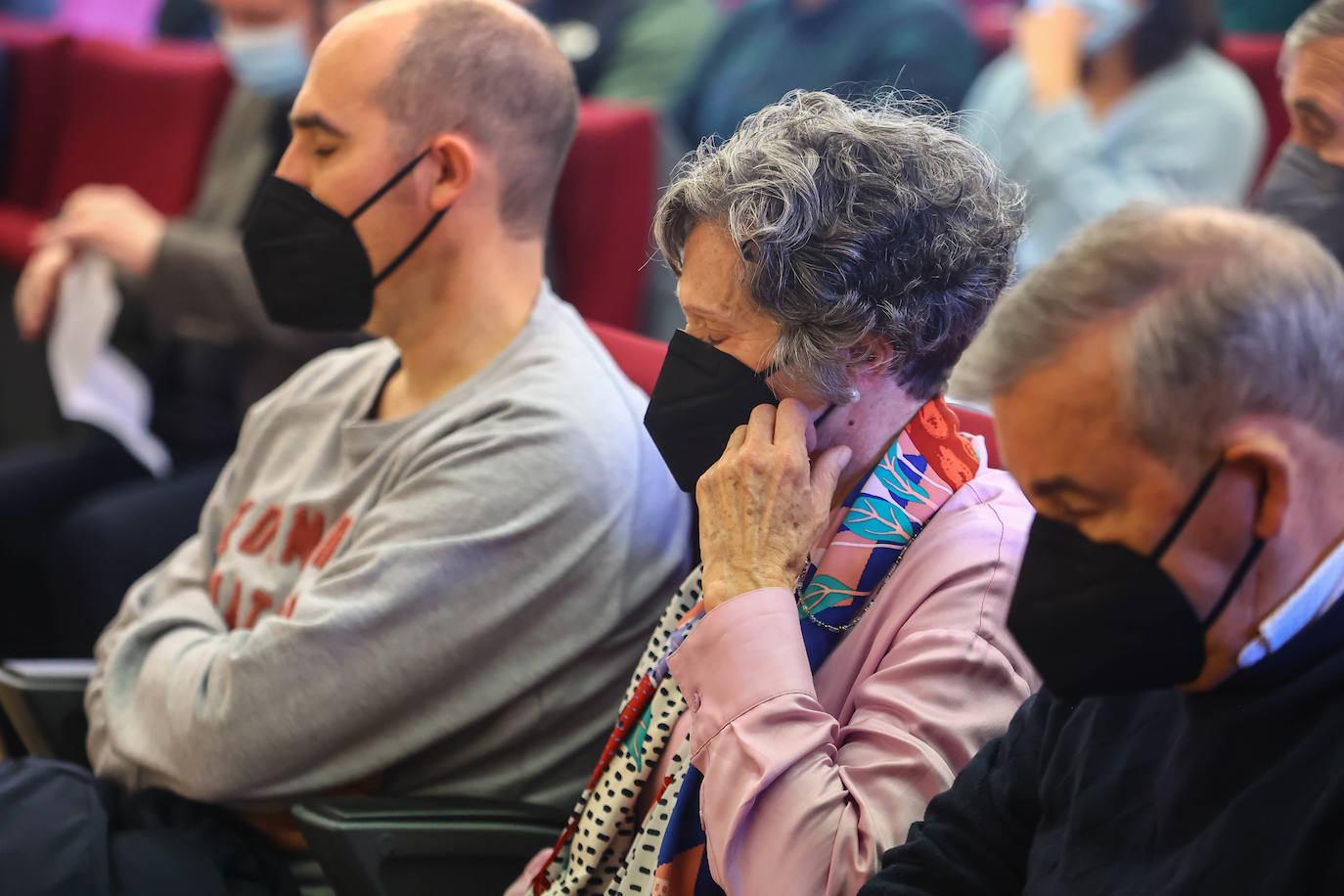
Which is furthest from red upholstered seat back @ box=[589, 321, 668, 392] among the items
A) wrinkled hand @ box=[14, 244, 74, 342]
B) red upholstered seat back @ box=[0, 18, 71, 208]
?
red upholstered seat back @ box=[0, 18, 71, 208]

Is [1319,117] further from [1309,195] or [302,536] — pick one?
[302,536]

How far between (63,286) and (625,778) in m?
2.04

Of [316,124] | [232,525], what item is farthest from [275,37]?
[232,525]

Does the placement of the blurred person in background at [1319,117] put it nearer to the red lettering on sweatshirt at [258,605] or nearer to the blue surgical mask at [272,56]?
the red lettering on sweatshirt at [258,605]

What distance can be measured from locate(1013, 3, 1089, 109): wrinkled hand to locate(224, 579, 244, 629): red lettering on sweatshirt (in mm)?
2067

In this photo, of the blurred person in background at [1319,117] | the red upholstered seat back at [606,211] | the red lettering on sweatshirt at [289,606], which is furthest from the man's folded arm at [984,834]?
the red upholstered seat back at [606,211]

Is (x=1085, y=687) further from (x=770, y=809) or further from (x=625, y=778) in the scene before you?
(x=625, y=778)

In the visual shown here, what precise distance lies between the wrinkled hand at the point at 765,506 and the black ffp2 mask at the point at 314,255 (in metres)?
0.62

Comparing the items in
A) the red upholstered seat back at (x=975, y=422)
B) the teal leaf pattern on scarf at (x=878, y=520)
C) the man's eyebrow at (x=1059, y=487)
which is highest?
the man's eyebrow at (x=1059, y=487)

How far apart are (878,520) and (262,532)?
879 millimetres

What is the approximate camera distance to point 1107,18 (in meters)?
2.85

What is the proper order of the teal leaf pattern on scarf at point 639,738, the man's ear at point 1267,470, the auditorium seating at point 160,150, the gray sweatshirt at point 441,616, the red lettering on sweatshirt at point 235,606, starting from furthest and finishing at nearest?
the auditorium seating at point 160,150, the red lettering on sweatshirt at point 235,606, the gray sweatshirt at point 441,616, the teal leaf pattern on scarf at point 639,738, the man's ear at point 1267,470

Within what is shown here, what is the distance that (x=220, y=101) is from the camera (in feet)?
11.0

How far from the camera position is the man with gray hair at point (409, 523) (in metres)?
1.43
